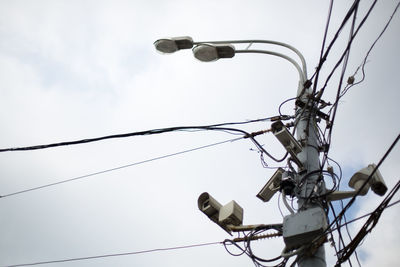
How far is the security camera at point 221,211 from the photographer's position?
4730 millimetres

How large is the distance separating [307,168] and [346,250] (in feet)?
3.35

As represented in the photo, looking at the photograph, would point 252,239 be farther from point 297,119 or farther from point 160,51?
point 160,51

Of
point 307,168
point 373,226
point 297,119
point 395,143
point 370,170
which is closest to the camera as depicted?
point 395,143

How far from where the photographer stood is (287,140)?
475 centimetres

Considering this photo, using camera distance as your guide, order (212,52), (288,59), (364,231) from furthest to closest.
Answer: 1. (288,59)
2. (212,52)
3. (364,231)

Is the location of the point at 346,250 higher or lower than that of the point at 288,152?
lower

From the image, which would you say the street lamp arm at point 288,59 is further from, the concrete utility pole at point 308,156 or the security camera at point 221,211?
the security camera at point 221,211

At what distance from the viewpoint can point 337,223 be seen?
415cm

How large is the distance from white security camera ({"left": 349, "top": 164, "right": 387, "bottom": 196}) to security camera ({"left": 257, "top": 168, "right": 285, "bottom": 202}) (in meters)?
0.86

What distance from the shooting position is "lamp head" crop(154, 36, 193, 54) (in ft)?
19.3

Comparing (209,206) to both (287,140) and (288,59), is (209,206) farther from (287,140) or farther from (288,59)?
(288,59)

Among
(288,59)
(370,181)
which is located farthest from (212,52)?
(370,181)

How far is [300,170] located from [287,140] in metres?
0.39

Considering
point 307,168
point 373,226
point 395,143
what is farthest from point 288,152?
point 395,143
